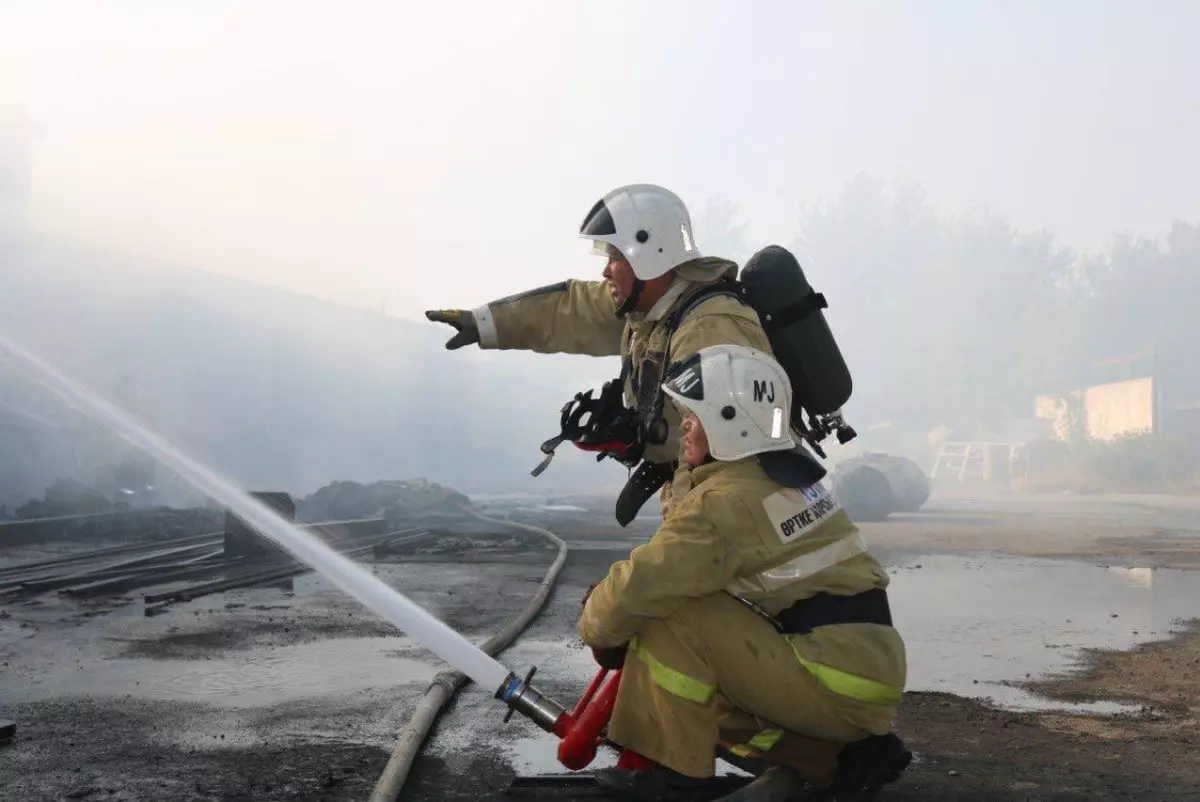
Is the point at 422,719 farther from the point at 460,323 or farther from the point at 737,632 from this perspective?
the point at 737,632

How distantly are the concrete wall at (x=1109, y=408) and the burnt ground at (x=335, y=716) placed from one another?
3164 cm

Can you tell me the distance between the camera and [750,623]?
3.10 meters

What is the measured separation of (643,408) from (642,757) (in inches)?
42.6

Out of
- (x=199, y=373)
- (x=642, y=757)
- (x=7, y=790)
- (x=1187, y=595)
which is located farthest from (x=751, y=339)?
(x=199, y=373)

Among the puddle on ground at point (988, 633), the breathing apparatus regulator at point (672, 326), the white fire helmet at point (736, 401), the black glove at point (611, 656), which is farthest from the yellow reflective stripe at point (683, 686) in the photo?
the puddle on ground at point (988, 633)

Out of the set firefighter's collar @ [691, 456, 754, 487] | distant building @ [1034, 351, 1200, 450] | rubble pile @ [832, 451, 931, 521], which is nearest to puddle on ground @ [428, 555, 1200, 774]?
firefighter's collar @ [691, 456, 754, 487]

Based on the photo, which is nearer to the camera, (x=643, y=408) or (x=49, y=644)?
(x=643, y=408)

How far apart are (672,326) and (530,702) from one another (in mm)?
1240

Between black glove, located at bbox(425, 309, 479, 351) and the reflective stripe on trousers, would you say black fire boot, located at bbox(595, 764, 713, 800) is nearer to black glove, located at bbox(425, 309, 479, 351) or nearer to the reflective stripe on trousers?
the reflective stripe on trousers

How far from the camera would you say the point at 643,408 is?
3.75 metres

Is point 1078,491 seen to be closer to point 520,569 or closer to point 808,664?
point 520,569

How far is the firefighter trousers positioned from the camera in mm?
3059

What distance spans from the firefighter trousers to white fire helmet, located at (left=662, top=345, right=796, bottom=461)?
0.42m

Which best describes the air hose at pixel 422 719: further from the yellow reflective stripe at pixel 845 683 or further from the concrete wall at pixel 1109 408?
the concrete wall at pixel 1109 408
